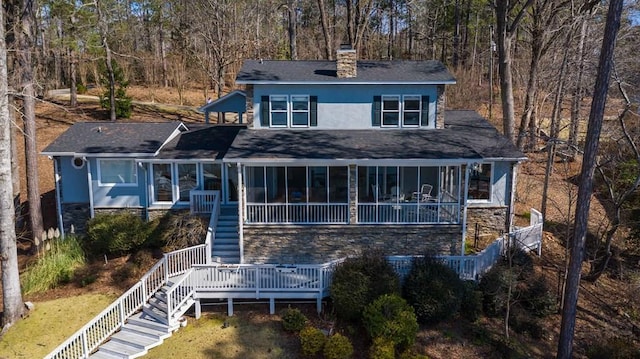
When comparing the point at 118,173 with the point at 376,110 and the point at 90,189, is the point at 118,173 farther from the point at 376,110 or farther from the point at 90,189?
the point at 376,110

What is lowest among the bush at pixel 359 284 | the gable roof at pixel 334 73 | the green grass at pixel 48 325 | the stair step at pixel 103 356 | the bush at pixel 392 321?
the stair step at pixel 103 356

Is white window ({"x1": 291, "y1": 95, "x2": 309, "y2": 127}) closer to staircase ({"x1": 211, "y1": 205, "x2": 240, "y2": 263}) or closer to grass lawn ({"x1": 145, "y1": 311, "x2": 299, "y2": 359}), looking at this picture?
staircase ({"x1": 211, "y1": 205, "x2": 240, "y2": 263})

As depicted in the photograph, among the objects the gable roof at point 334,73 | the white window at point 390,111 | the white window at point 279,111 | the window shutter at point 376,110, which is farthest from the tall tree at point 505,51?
the white window at point 279,111

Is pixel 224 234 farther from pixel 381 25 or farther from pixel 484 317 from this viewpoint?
pixel 381 25

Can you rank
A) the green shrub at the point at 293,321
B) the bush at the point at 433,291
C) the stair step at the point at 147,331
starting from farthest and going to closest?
the bush at the point at 433,291 → the green shrub at the point at 293,321 → the stair step at the point at 147,331

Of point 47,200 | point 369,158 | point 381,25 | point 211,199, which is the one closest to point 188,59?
point 381,25

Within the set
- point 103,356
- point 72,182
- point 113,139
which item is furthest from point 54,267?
point 113,139

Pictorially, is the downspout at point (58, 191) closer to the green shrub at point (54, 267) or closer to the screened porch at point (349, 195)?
the green shrub at point (54, 267)
